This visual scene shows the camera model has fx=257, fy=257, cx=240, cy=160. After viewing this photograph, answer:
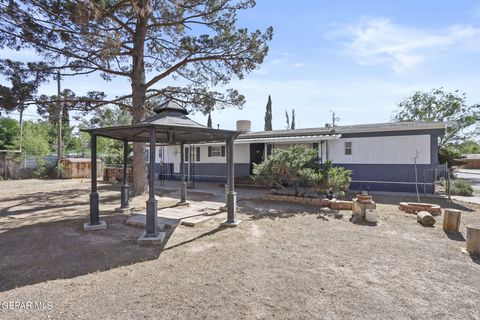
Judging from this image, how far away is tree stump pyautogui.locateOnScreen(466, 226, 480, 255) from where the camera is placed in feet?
14.8

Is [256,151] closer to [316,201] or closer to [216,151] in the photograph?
[216,151]

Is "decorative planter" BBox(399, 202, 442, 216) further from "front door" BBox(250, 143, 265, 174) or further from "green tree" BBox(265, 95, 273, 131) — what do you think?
"green tree" BBox(265, 95, 273, 131)

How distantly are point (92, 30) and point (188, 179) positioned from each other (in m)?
9.66

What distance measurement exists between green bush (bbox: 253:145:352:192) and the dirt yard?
7.32ft

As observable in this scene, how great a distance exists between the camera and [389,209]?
843cm

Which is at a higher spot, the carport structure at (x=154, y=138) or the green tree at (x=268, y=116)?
the green tree at (x=268, y=116)

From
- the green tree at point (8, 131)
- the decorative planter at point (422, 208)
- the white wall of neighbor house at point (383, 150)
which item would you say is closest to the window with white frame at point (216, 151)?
the white wall of neighbor house at point (383, 150)

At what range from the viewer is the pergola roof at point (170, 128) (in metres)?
5.34

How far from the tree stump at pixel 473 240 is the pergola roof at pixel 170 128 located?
16.9ft

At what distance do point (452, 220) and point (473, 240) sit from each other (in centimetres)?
162

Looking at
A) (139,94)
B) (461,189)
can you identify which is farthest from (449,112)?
(139,94)

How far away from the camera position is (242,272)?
3848 millimetres

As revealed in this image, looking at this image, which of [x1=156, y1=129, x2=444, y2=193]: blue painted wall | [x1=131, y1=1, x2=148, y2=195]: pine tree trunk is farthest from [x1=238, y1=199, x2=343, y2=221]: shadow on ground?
[x1=156, y1=129, x2=444, y2=193]: blue painted wall

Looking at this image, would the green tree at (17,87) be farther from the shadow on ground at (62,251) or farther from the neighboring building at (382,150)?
the neighboring building at (382,150)
